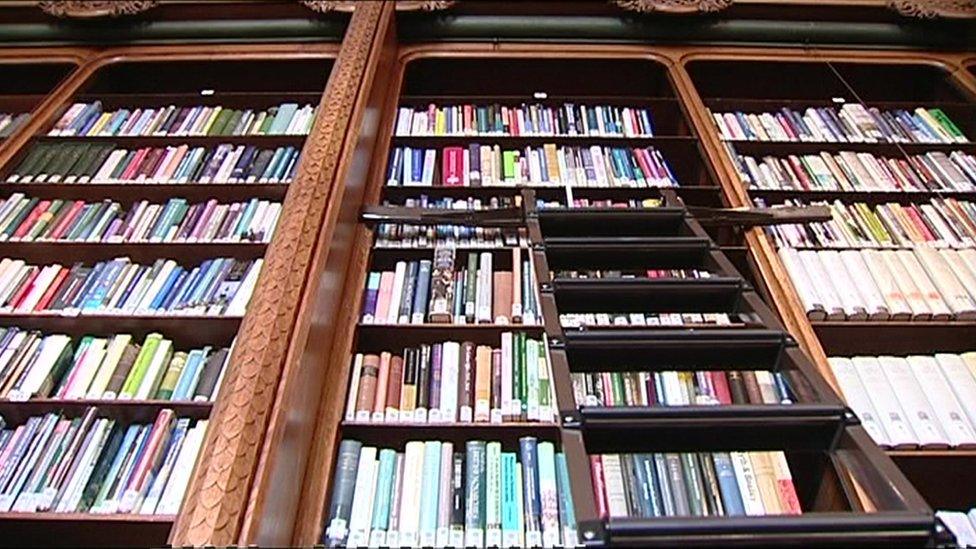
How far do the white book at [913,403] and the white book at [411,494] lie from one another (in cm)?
104

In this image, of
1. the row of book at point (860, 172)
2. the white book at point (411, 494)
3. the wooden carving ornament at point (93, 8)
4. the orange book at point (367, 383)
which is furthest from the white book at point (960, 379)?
the wooden carving ornament at point (93, 8)

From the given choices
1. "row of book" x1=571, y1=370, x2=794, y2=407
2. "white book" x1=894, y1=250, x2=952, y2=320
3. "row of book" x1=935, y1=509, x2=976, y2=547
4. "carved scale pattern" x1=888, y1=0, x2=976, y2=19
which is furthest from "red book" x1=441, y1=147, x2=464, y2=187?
"carved scale pattern" x1=888, y1=0, x2=976, y2=19

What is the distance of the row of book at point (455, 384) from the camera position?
1607mm

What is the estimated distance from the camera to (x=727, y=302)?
149 cm

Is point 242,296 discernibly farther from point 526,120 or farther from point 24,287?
point 526,120

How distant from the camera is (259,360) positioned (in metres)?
1.28

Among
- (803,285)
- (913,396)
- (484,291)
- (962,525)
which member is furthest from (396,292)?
(962,525)

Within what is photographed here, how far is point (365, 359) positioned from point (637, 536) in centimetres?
96

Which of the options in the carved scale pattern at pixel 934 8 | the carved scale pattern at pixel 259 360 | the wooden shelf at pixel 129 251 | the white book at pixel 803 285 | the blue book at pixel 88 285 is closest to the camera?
the carved scale pattern at pixel 259 360

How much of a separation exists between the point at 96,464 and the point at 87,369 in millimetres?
292

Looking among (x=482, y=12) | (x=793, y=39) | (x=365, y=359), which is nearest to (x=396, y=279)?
(x=365, y=359)

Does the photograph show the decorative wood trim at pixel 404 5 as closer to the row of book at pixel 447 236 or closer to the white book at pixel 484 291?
the row of book at pixel 447 236

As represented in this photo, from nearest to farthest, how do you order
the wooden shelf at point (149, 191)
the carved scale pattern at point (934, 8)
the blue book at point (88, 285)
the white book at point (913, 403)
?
the white book at point (913, 403)
the blue book at point (88, 285)
the wooden shelf at point (149, 191)
the carved scale pattern at point (934, 8)

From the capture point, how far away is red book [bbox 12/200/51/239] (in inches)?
81.0
